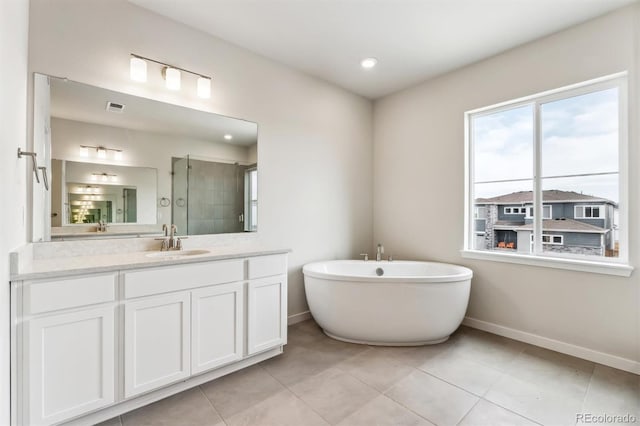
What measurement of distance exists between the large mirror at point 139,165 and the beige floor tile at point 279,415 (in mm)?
1401

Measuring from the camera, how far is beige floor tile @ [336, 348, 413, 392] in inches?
81.8

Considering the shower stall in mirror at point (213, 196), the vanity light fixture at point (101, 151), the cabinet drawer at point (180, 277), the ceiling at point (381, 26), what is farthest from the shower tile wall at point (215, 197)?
the ceiling at point (381, 26)

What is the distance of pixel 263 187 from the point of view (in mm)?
2957

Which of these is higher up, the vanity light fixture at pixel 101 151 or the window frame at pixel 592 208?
the vanity light fixture at pixel 101 151

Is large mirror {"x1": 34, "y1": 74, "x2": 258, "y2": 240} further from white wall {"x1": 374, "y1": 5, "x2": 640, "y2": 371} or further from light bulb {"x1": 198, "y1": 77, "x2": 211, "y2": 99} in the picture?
white wall {"x1": 374, "y1": 5, "x2": 640, "y2": 371}

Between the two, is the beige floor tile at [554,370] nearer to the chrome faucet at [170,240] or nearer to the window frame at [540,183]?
the window frame at [540,183]

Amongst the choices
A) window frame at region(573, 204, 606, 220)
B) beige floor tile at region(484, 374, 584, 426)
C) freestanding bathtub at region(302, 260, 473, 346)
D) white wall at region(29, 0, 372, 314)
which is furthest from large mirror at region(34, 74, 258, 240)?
window frame at region(573, 204, 606, 220)

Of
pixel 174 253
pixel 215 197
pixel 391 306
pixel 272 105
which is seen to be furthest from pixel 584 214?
pixel 174 253

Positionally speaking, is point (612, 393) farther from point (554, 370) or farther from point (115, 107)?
point (115, 107)

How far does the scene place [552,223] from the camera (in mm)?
2703

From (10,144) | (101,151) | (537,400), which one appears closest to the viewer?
(10,144)

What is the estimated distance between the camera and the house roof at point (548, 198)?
251cm

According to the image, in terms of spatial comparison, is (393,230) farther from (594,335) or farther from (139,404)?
(139,404)

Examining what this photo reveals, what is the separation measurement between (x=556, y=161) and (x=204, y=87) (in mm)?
3080
